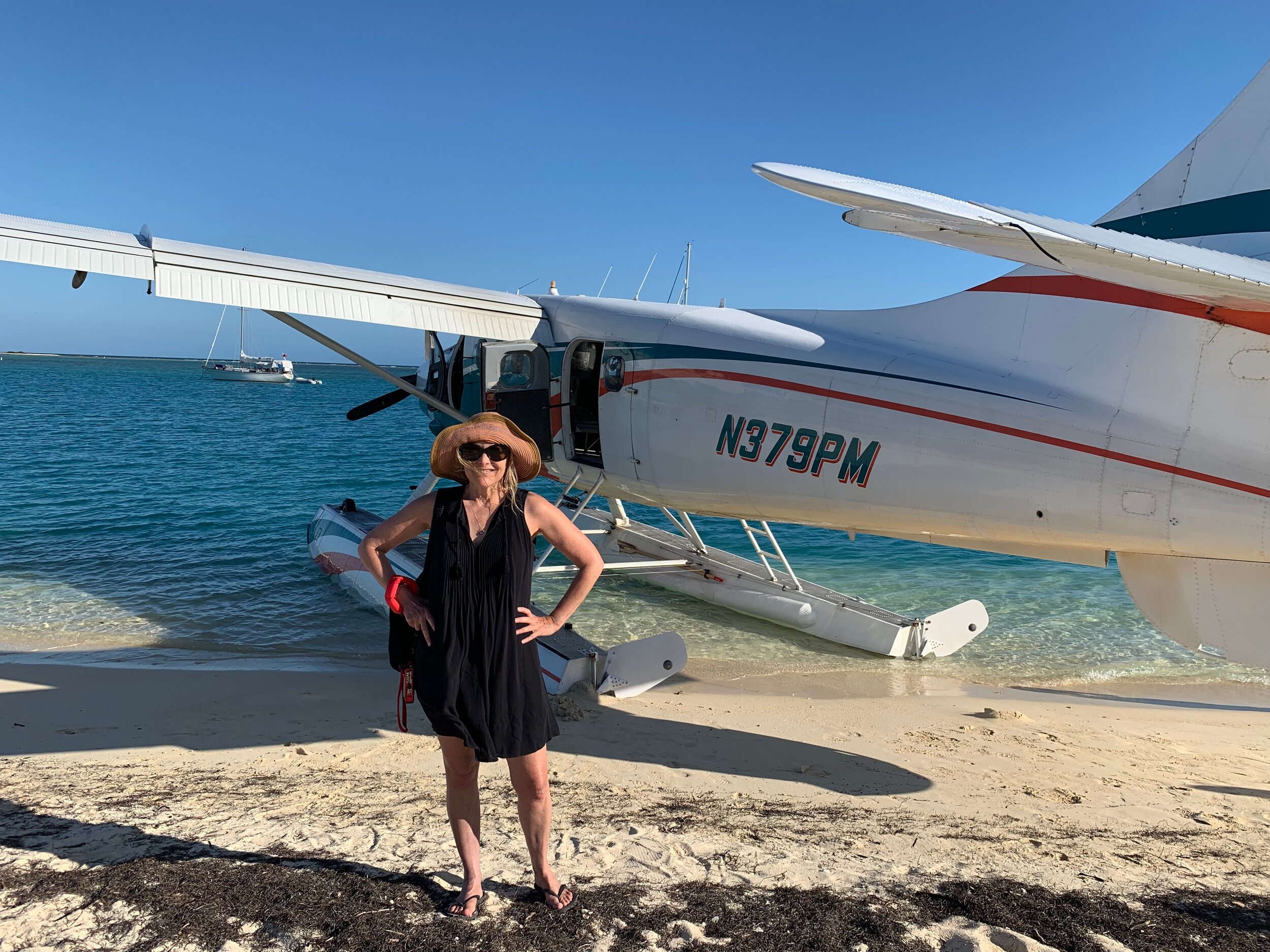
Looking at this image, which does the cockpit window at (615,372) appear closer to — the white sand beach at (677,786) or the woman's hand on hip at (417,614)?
the white sand beach at (677,786)

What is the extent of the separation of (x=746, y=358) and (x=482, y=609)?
3.71 m

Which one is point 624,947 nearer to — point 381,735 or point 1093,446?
point 381,735

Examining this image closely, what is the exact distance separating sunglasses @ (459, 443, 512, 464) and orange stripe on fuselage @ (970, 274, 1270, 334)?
105 inches

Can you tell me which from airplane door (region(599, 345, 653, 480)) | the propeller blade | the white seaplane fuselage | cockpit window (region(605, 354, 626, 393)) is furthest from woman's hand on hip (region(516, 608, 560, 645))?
the propeller blade

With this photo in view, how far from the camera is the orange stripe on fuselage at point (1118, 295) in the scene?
150 inches

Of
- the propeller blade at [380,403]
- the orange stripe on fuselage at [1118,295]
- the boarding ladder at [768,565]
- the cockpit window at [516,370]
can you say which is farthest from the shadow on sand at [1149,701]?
the propeller blade at [380,403]

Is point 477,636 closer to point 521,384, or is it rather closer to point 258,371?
point 521,384

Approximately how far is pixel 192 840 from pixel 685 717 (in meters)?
3.08

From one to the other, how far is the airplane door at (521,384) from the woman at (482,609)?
4.66 metres

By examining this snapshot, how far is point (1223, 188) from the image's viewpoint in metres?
4.20

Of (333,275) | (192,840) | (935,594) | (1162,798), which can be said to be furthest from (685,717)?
(935,594)

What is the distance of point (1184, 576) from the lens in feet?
13.7

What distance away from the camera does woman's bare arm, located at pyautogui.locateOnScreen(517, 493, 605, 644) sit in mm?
2533

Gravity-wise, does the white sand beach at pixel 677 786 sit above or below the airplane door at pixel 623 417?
below
